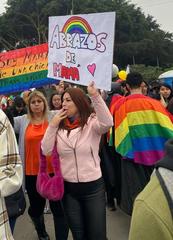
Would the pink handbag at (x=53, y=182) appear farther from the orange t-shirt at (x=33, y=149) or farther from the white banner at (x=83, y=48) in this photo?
the white banner at (x=83, y=48)

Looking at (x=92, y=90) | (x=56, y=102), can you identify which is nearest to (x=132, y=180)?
(x=92, y=90)

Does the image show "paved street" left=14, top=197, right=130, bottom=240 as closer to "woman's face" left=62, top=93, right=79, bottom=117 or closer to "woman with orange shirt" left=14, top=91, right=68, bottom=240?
"woman with orange shirt" left=14, top=91, right=68, bottom=240

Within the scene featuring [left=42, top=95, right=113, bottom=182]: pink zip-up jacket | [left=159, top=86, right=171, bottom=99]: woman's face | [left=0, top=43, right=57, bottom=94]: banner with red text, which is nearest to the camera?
[left=42, top=95, right=113, bottom=182]: pink zip-up jacket

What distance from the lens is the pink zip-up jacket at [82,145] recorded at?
3281 millimetres

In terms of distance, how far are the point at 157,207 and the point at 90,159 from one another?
226 cm

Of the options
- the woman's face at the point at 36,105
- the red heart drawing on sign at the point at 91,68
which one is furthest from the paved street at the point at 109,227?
the red heart drawing on sign at the point at 91,68

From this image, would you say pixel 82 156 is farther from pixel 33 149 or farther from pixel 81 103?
pixel 33 149

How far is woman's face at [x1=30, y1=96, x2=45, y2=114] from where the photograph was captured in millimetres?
4379

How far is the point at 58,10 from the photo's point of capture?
47688mm

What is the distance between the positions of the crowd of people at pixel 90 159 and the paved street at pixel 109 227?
270 mm

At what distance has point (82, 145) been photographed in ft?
10.9

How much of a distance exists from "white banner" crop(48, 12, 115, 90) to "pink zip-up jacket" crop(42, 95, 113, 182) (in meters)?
0.48

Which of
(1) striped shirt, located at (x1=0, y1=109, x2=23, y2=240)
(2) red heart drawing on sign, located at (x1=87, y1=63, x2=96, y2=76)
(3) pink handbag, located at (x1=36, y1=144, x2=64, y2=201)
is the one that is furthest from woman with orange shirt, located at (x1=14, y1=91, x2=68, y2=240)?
(1) striped shirt, located at (x1=0, y1=109, x2=23, y2=240)

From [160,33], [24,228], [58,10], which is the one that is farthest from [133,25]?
[24,228]
